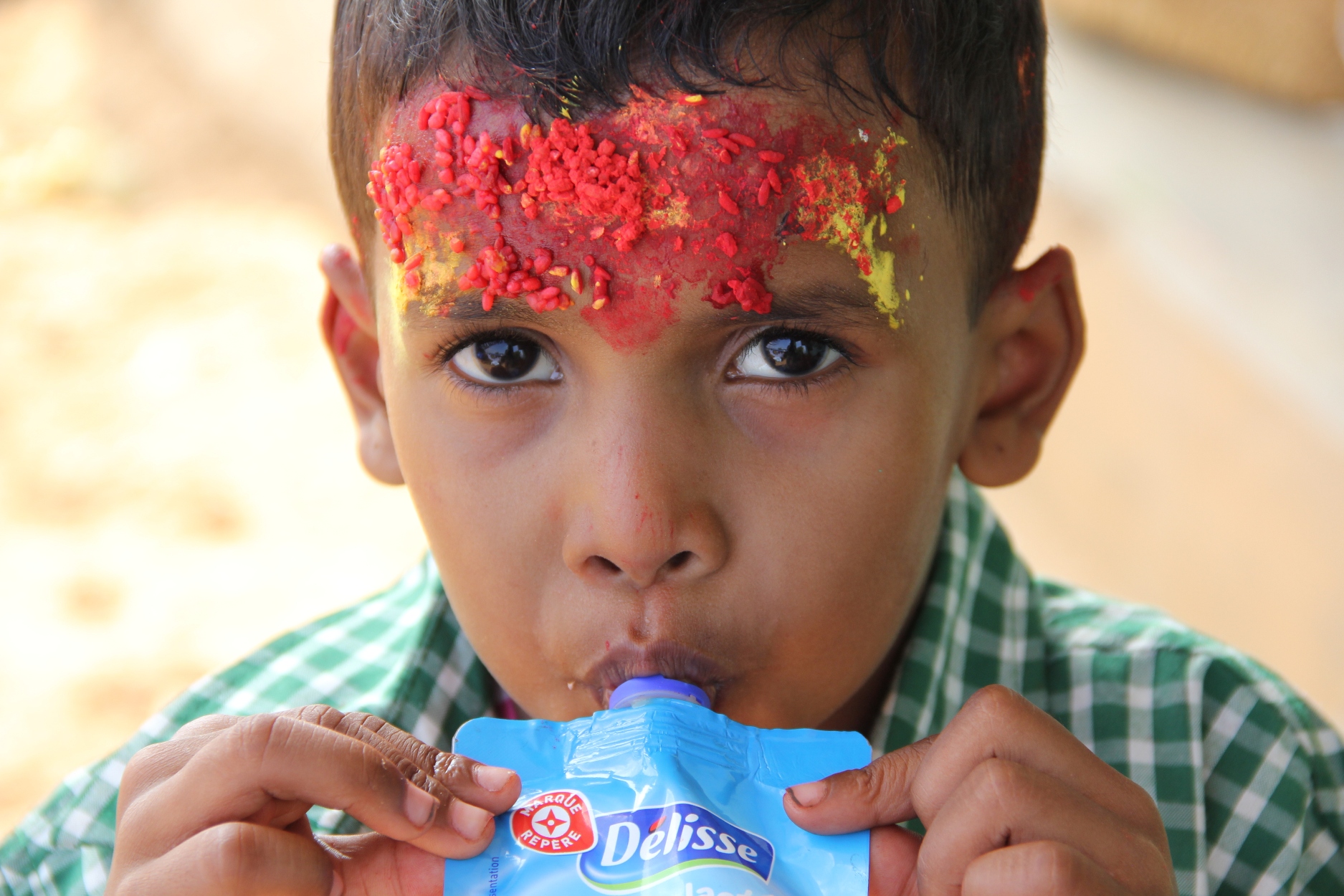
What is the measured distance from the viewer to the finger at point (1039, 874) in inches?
31.8

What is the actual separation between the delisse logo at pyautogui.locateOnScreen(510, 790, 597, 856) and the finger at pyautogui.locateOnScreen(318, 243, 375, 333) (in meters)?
0.64

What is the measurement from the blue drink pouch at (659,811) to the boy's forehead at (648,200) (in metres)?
Answer: 0.31

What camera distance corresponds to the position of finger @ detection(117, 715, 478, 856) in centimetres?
83

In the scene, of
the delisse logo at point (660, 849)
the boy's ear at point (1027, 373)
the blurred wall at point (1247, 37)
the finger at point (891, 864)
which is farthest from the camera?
the blurred wall at point (1247, 37)

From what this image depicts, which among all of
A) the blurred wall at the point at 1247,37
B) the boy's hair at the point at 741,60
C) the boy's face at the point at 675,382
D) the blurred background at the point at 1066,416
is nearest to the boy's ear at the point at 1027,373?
the boy's hair at the point at 741,60

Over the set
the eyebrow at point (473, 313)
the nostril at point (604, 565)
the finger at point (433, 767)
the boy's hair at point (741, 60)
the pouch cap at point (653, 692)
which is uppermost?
the boy's hair at point (741, 60)

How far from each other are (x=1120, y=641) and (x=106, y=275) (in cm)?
403

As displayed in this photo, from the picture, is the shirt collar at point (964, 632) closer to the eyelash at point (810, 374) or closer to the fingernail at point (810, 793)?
the eyelash at point (810, 374)

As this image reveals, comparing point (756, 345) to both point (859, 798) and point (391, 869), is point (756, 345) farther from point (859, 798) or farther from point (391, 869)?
point (391, 869)

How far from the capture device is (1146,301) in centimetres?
297

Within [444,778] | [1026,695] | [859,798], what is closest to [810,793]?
[859,798]

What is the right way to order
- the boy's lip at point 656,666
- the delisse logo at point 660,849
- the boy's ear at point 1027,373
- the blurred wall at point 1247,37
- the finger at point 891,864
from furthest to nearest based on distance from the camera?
1. the blurred wall at point 1247,37
2. the boy's ear at point 1027,373
3. the boy's lip at point 656,666
4. the finger at point 891,864
5. the delisse logo at point 660,849

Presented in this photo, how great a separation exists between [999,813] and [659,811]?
24 cm

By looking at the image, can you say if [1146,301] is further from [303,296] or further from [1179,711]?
[303,296]
